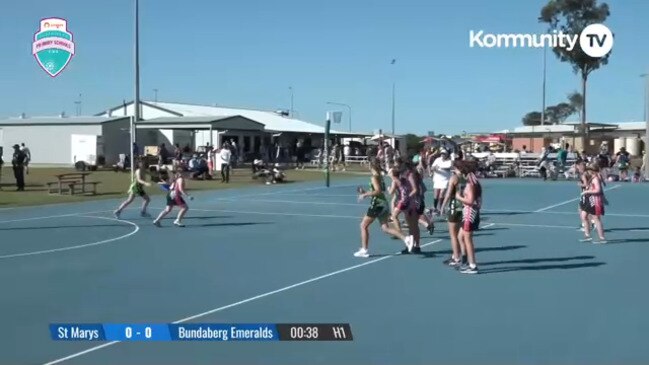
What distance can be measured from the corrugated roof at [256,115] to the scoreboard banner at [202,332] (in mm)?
56037

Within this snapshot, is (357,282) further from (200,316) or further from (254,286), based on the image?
(200,316)

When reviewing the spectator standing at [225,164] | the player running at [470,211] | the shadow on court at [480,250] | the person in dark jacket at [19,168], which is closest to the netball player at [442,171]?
the shadow on court at [480,250]

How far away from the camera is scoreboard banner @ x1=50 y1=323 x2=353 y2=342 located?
7.47 meters

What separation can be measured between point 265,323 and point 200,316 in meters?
0.80

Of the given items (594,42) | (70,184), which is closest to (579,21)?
(594,42)

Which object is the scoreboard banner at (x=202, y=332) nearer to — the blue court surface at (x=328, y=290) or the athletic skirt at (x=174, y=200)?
the blue court surface at (x=328, y=290)

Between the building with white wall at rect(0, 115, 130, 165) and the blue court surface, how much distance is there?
32476 millimetres

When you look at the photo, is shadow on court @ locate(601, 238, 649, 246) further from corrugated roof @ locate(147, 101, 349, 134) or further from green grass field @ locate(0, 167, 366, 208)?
corrugated roof @ locate(147, 101, 349, 134)

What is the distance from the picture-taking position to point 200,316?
27.7 ft

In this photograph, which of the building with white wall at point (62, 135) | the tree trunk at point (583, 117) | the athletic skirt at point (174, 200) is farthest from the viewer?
the tree trunk at point (583, 117)

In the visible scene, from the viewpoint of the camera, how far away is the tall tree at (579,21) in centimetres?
5752

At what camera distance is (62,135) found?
53.8 meters

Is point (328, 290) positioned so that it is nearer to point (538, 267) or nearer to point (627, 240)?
point (538, 267)

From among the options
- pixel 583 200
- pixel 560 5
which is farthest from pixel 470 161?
pixel 560 5
